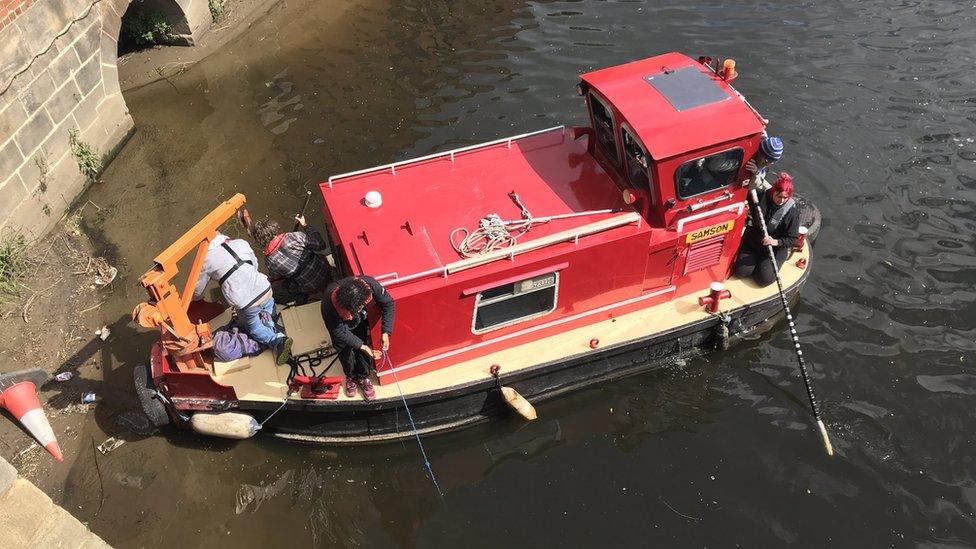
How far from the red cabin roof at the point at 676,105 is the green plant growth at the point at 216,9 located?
10.5 metres

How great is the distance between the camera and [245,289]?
7164 millimetres

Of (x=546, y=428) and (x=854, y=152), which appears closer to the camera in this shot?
(x=546, y=428)

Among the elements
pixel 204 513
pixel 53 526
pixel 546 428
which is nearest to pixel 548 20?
Answer: pixel 546 428

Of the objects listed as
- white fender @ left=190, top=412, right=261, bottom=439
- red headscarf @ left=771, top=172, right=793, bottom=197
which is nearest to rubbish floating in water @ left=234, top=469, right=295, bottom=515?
white fender @ left=190, top=412, right=261, bottom=439

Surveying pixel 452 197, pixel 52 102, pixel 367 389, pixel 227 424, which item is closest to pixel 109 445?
pixel 227 424

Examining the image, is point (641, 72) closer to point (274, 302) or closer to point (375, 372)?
point (375, 372)

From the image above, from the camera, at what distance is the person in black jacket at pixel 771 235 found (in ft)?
25.6

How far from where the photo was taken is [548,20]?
14.7m

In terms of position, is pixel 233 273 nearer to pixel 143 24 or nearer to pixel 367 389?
pixel 367 389

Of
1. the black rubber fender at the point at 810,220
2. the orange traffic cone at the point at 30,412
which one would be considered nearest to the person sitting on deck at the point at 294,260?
the orange traffic cone at the point at 30,412

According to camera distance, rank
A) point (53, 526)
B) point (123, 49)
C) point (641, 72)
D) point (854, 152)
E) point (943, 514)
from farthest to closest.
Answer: point (123, 49) → point (854, 152) → point (641, 72) → point (943, 514) → point (53, 526)

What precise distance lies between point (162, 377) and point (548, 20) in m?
11.0

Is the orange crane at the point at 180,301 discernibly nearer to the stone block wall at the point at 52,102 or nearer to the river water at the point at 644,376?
the river water at the point at 644,376

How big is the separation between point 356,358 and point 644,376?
3552 mm
